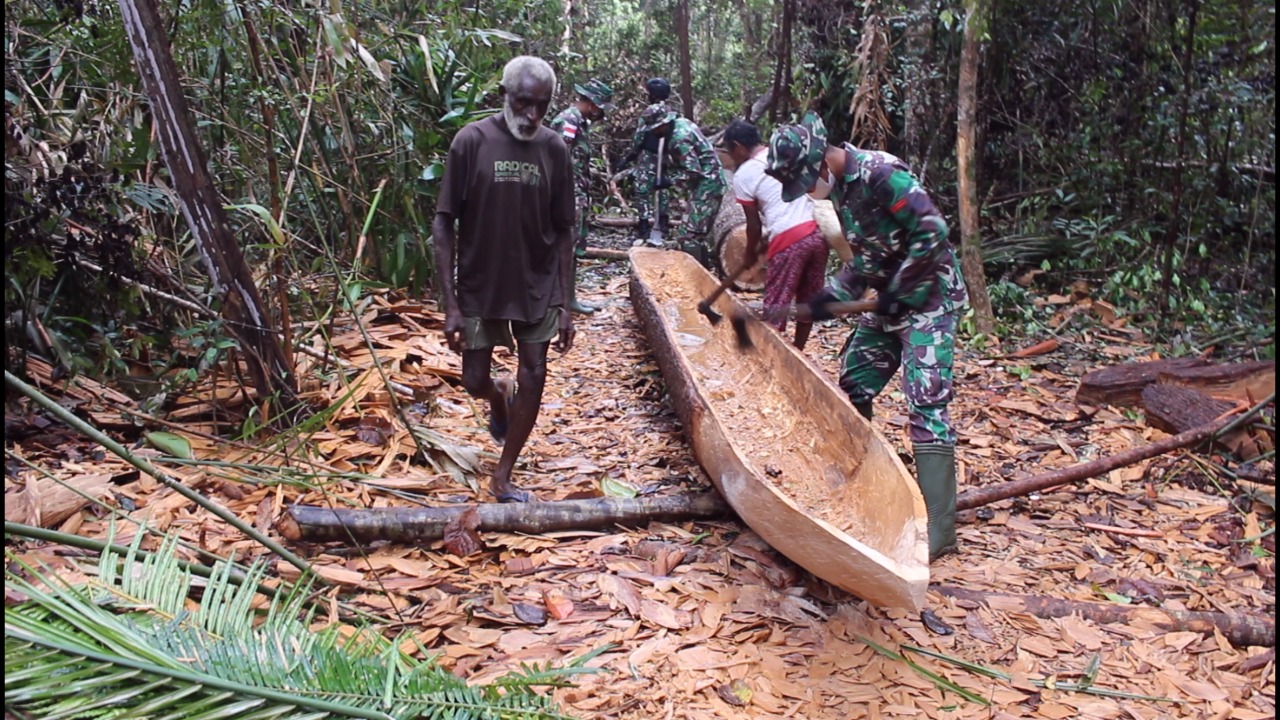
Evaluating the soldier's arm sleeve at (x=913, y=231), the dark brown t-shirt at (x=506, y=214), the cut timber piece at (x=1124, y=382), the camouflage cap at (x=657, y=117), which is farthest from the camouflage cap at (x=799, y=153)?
the camouflage cap at (x=657, y=117)

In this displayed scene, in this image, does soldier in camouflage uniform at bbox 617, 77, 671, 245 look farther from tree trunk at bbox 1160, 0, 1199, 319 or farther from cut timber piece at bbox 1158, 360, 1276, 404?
cut timber piece at bbox 1158, 360, 1276, 404

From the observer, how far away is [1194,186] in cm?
716

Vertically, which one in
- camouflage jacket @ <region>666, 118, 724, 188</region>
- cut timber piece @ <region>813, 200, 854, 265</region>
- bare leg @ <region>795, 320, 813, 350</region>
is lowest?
bare leg @ <region>795, 320, 813, 350</region>

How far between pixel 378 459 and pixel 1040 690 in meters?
2.93

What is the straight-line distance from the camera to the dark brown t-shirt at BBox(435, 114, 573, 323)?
3.36 metres

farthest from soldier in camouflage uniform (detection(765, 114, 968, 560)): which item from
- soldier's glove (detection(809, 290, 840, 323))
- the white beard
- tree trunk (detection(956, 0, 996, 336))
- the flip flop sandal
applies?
tree trunk (detection(956, 0, 996, 336))

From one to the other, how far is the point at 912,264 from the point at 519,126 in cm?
170

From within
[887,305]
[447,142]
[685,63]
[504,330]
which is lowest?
[504,330]

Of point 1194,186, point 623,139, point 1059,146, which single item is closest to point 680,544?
point 1194,186

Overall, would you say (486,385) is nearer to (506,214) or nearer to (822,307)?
(506,214)

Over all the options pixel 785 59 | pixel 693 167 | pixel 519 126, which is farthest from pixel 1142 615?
pixel 785 59

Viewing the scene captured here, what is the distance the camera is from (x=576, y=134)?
683cm

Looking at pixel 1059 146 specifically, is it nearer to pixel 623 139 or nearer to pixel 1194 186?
pixel 1194 186

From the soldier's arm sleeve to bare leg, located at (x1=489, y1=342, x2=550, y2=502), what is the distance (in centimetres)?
153
